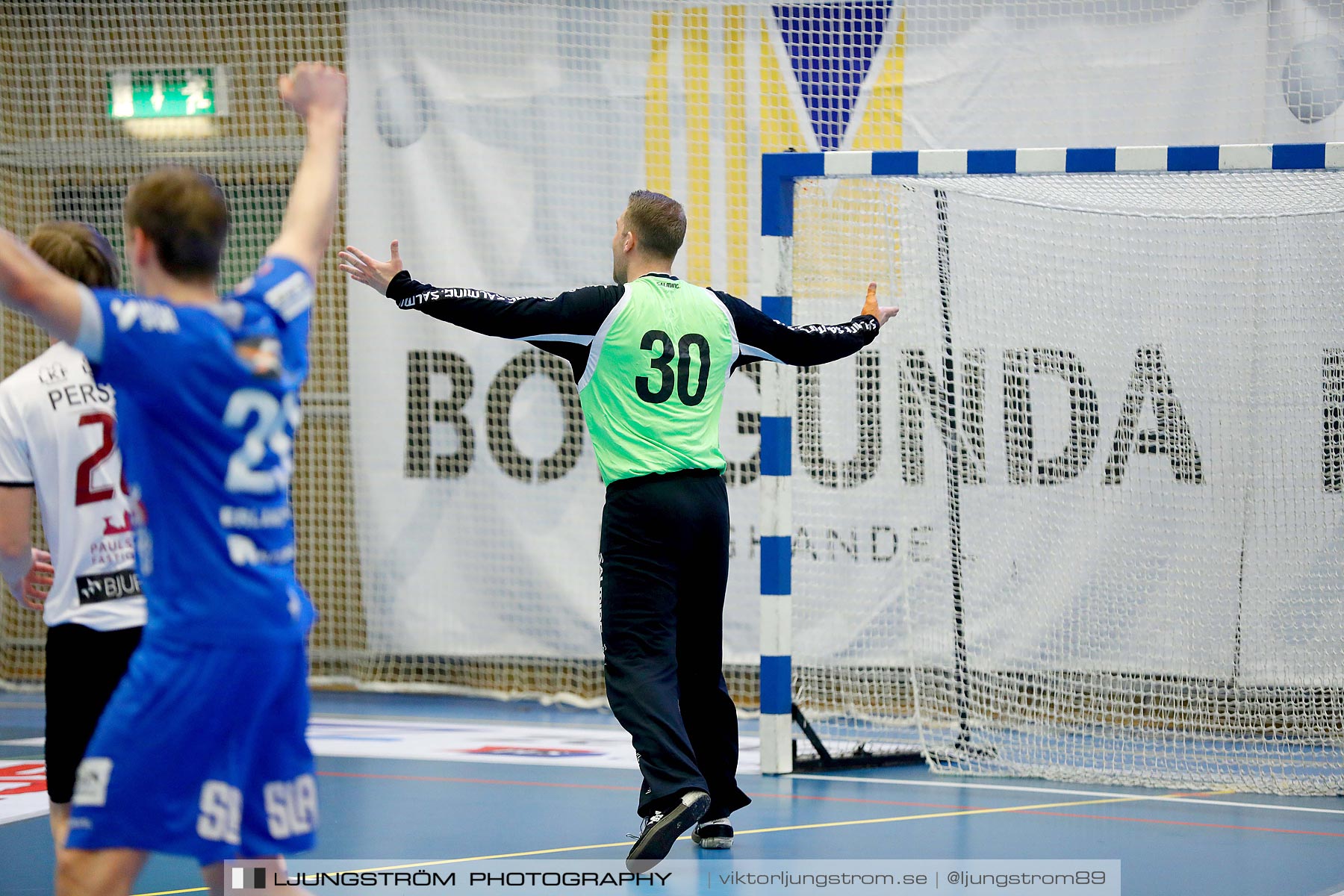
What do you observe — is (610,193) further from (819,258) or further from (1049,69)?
(1049,69)

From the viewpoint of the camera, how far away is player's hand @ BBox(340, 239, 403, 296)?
4617 mm

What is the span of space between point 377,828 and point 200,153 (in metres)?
5.90

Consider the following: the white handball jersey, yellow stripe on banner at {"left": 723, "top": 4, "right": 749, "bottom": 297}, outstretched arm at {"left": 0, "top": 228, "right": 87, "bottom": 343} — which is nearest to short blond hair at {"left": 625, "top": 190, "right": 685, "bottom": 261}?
the white handball jersey

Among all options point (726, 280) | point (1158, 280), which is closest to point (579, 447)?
point (726, 280)

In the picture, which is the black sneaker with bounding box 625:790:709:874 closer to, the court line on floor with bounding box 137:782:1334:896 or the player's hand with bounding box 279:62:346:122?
the court line on floor with bounding box 137:782:1334:896

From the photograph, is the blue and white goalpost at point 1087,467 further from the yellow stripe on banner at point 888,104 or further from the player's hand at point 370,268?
the player's hand at point 370,268

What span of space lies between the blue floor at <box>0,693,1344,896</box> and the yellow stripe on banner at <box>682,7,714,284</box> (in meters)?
3.51

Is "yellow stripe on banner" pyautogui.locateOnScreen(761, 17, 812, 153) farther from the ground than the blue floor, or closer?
farther from the ground

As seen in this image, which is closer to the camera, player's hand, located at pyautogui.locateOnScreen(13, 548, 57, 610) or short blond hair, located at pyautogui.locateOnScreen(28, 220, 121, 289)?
short blond hair, located at pyautogui.locateOnScreen(28, 220, 121, 289)

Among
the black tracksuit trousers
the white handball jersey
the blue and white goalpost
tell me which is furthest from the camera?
the blue and white goalpost

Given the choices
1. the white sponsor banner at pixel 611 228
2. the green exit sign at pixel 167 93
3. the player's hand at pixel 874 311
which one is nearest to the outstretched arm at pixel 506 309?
the player's hand at pixel 874 311

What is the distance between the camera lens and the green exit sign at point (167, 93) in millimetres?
9844

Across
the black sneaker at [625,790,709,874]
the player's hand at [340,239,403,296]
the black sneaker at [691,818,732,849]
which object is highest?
the player's hand at [340,239,403,296]

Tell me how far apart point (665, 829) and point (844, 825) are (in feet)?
4.51
